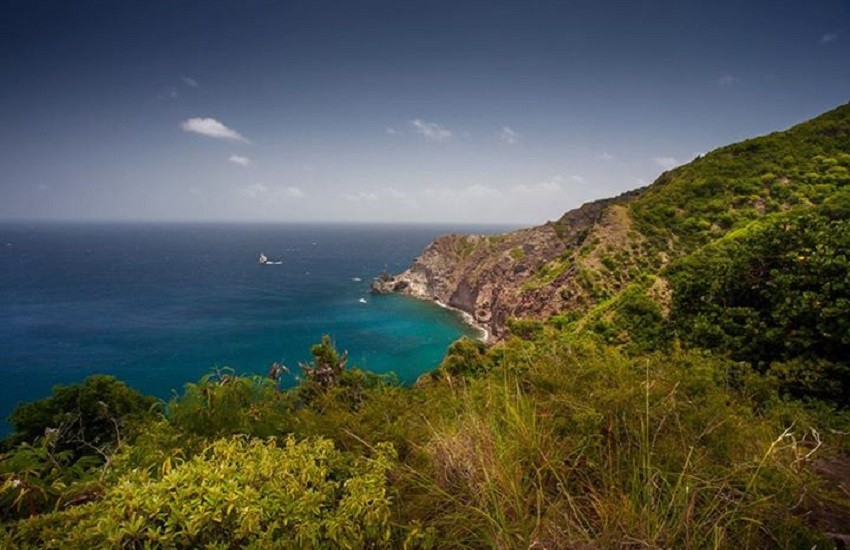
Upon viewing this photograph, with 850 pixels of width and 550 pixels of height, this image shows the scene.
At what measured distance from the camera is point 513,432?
3.57 meters

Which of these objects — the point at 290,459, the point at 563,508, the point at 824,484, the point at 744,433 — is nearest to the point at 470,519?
the point at 563,508

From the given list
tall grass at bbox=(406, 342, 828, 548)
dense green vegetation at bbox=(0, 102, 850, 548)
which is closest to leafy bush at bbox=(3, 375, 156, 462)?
dense green vegetation at bbox=(0, 102, 850, 548)

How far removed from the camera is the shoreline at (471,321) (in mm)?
65125

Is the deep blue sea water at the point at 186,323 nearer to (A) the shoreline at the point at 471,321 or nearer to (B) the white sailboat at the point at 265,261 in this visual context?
(A) the shoreline at the point at 471,321

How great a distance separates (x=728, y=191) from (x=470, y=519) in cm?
5256

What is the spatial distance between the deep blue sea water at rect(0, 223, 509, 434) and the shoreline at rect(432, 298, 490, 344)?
195 centimetres

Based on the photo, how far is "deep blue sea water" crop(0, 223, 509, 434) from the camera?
51.6m

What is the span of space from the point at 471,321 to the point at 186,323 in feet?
165

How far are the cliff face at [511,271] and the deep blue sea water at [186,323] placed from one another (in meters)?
6.64

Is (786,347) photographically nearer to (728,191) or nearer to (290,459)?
(290,459)

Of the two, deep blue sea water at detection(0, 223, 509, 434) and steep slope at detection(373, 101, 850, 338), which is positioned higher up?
steep slope at detection(373, 101, 850, 338)

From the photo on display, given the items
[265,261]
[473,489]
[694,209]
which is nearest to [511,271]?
[694,209]

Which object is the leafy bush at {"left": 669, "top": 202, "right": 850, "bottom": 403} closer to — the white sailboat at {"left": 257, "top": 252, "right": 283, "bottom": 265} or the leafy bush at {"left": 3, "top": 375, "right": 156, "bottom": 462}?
the leafy bush at {"left": 3, "top": 375, "right": 156, "bottom": 462}

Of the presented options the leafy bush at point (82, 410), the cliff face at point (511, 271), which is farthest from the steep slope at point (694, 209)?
the leafy bush at point (82, 410)
